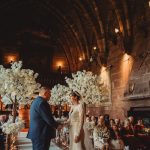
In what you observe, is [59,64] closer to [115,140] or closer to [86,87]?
[86,87]

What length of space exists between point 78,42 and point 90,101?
843cm

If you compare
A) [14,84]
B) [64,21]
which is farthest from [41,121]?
[64,21]

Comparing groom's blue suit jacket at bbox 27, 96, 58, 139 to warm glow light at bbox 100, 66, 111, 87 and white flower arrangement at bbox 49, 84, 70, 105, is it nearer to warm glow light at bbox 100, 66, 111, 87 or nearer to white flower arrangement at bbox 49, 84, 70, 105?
white flower arrangement at bbox 49, 84, 70, 105

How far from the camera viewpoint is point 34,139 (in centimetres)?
504

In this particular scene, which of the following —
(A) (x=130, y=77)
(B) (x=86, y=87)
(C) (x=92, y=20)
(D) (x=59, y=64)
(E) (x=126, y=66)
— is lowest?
(B) (x=86, y=87)

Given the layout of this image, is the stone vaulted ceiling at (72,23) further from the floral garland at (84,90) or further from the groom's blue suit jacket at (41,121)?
the groom's blue suit jacket at (41,121)

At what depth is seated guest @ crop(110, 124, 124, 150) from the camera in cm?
871

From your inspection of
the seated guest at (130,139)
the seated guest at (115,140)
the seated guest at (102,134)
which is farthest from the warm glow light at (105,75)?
the seated guest at (102,134)

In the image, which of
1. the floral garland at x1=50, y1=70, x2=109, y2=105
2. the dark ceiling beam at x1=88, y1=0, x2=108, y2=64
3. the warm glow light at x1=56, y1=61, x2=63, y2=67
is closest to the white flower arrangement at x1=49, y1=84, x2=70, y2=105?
the floral garland at x1=50, y1=70, x2=109, y2=105

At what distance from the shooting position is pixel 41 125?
5.04 meters

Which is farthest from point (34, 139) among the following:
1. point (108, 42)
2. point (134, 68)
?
point (108, 42)

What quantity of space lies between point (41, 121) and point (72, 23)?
18.9 metres

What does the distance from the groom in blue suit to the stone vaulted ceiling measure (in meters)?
9.31

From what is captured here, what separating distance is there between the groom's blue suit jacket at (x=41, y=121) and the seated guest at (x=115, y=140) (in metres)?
3.97
